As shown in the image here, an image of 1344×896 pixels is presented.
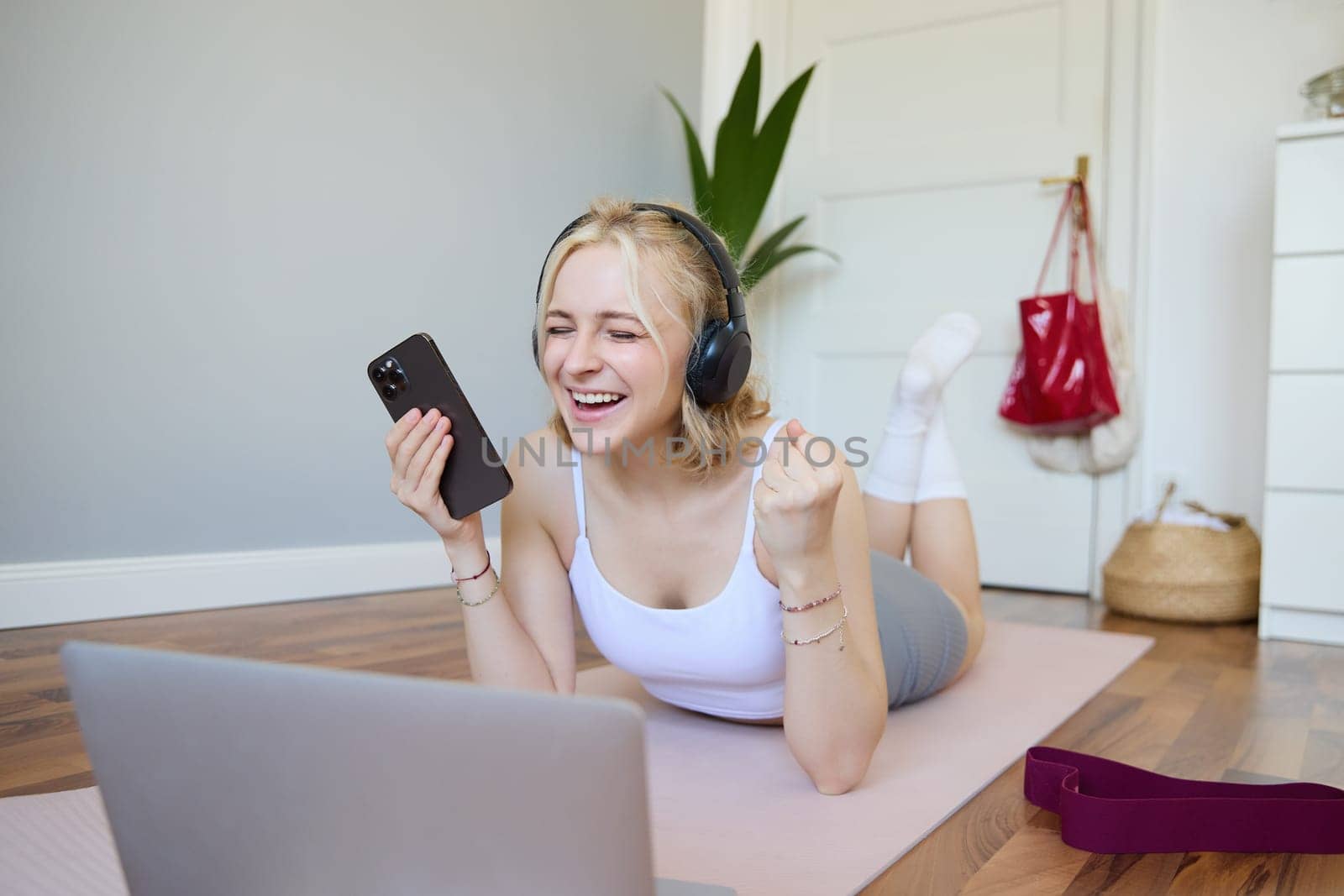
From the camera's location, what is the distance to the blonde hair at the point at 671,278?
108 centimetres

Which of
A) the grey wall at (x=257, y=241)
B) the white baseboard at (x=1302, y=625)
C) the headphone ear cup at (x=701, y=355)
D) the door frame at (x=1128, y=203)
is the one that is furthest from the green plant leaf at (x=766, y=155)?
the headphone ear cup at (x=701, y=355)

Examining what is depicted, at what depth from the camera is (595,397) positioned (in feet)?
3.59

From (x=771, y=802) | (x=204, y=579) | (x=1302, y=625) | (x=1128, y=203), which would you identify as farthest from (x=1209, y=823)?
(x=1128, y=203)

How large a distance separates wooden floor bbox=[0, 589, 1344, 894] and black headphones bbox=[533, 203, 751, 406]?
1.69 ft

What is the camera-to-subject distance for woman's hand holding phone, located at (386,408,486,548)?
1062mm

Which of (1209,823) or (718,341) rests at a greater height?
(718,341)

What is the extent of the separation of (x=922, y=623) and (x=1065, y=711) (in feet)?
1.01

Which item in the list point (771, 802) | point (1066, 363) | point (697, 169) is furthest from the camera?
point (697, 169)

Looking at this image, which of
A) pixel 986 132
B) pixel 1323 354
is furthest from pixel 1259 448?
pixel 986 132

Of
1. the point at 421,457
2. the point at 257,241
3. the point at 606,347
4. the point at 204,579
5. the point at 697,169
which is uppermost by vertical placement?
the point at 697,169

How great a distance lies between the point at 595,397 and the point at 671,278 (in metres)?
0.15

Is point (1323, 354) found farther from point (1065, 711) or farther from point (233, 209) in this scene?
point (233, 209)

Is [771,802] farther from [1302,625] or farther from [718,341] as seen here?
[1302,625]

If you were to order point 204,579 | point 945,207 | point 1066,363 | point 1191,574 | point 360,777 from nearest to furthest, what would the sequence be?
1. point 360,777
2. point 204,579
3. point 1191,574
4. point 1066,363
5. point 945,207
